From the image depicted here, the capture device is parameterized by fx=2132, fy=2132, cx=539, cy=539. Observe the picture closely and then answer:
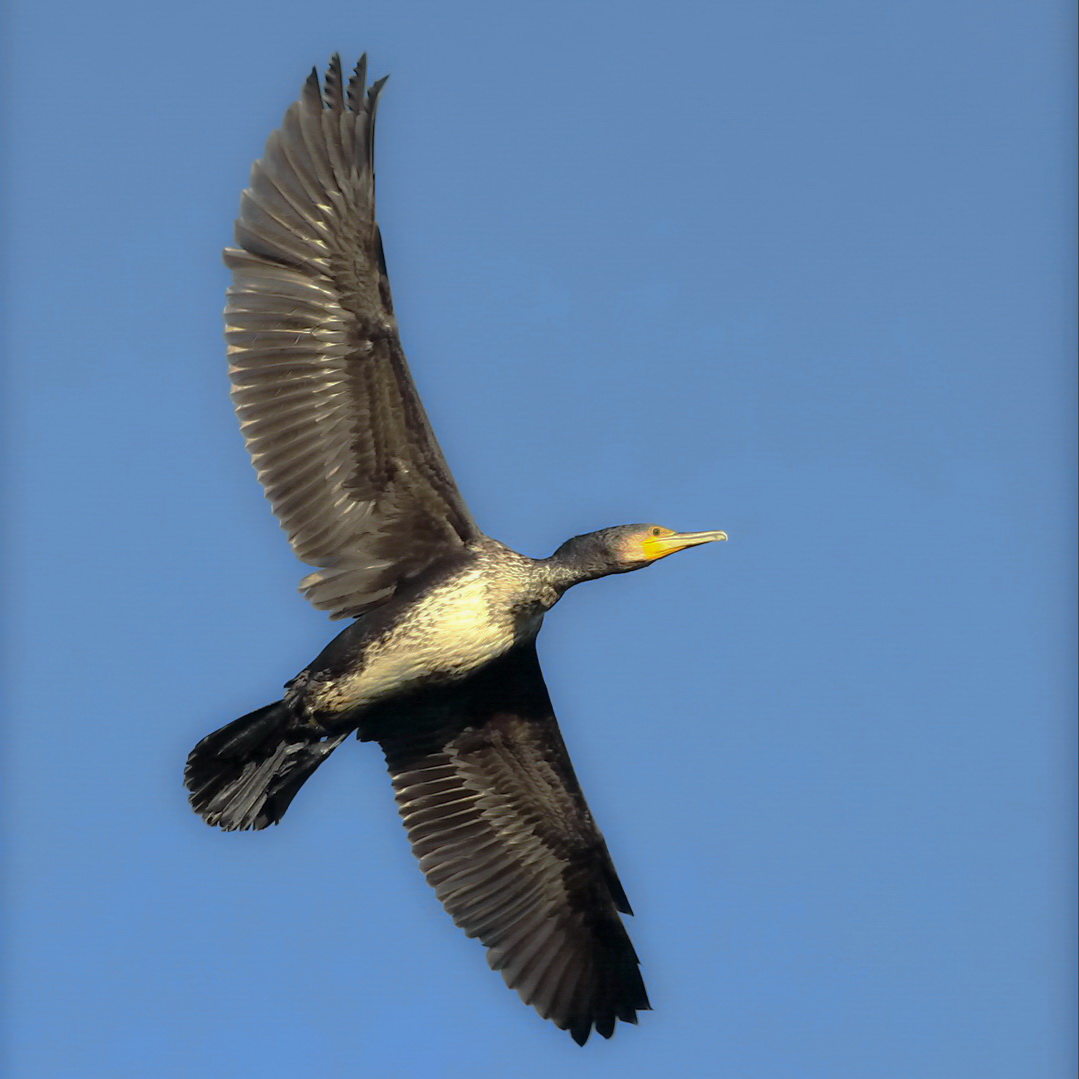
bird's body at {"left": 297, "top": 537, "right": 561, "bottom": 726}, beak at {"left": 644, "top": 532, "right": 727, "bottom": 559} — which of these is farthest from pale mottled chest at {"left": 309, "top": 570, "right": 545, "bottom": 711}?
beak at {"left": 644, "top": 532, "right": 727, "bottom": 559}

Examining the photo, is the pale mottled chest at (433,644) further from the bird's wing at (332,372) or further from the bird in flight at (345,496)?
the bird's wing at (332,372)

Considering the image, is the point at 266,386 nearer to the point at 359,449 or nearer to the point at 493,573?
the point at 359,449

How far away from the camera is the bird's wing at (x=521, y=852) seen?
11.6 meters

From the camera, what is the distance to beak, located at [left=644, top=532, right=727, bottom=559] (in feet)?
35.6

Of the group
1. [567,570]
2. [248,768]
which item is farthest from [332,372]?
[248,768]

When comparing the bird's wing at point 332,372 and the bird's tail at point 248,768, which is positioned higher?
the bird's wing at point 332,372

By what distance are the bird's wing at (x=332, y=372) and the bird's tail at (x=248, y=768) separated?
696 mm

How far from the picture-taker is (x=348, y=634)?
34.8 ft

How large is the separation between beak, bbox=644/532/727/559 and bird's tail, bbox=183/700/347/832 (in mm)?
1935

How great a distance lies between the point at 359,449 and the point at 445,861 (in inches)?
97.7

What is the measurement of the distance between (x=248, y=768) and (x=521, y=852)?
192 centimetres

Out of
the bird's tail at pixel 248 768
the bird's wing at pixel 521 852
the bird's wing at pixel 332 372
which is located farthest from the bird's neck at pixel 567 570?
the bird's tail at pixel 248 768

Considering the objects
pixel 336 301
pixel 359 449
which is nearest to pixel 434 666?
pixel 359 449

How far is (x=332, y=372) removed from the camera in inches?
417
